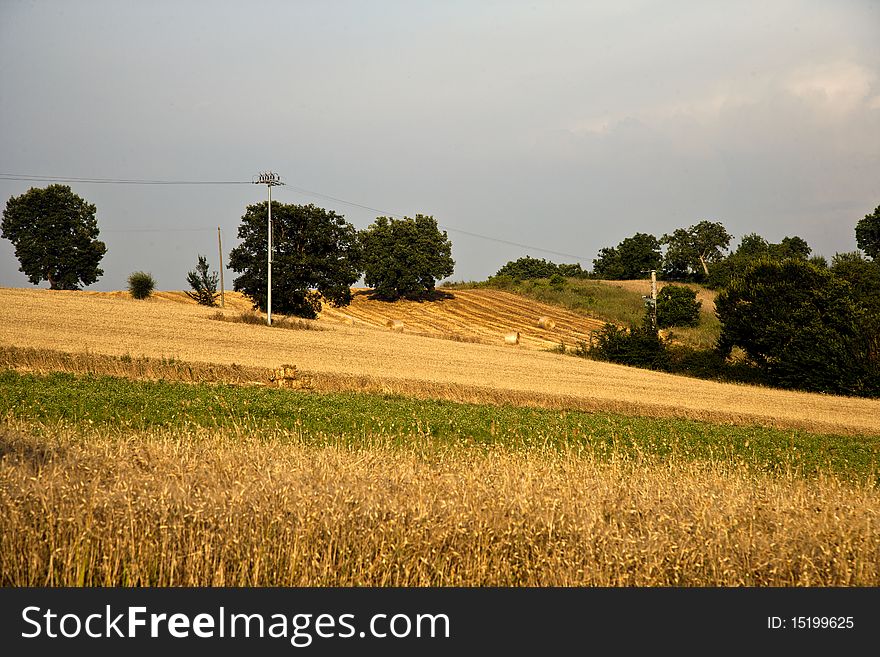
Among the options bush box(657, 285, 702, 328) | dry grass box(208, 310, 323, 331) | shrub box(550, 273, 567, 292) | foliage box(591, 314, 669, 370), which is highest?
shrub box(550, 273, 567, 292)

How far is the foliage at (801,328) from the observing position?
42.5m

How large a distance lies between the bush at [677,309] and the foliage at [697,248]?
41853 millimetres

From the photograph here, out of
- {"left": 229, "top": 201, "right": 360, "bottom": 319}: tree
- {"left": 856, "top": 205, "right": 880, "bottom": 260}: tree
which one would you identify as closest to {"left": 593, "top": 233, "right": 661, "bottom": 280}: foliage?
{"left": 856, "top": 205, "right": 880, "bottom": 260}: tree

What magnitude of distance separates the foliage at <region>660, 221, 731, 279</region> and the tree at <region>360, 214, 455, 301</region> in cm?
4205

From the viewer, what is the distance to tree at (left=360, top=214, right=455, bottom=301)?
8569 centimetres

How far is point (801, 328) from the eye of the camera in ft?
147

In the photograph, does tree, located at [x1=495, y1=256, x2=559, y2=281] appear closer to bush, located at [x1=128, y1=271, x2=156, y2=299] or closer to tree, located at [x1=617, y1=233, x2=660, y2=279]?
tree, located at [x1=617, y1=233, x2=660, y2=279]

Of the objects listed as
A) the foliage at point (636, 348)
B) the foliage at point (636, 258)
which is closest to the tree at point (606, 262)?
the foliage at point (636, 258)

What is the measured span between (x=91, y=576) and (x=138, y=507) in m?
0.85

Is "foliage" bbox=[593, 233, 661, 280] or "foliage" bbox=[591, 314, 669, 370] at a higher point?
"foliage" bbox=[593, 233, 661, 280]

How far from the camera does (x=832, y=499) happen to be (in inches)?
418

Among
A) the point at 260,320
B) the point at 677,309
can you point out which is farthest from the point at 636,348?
the point at 260,320

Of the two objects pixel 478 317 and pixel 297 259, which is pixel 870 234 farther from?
pixel 297 259

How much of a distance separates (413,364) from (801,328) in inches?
902
